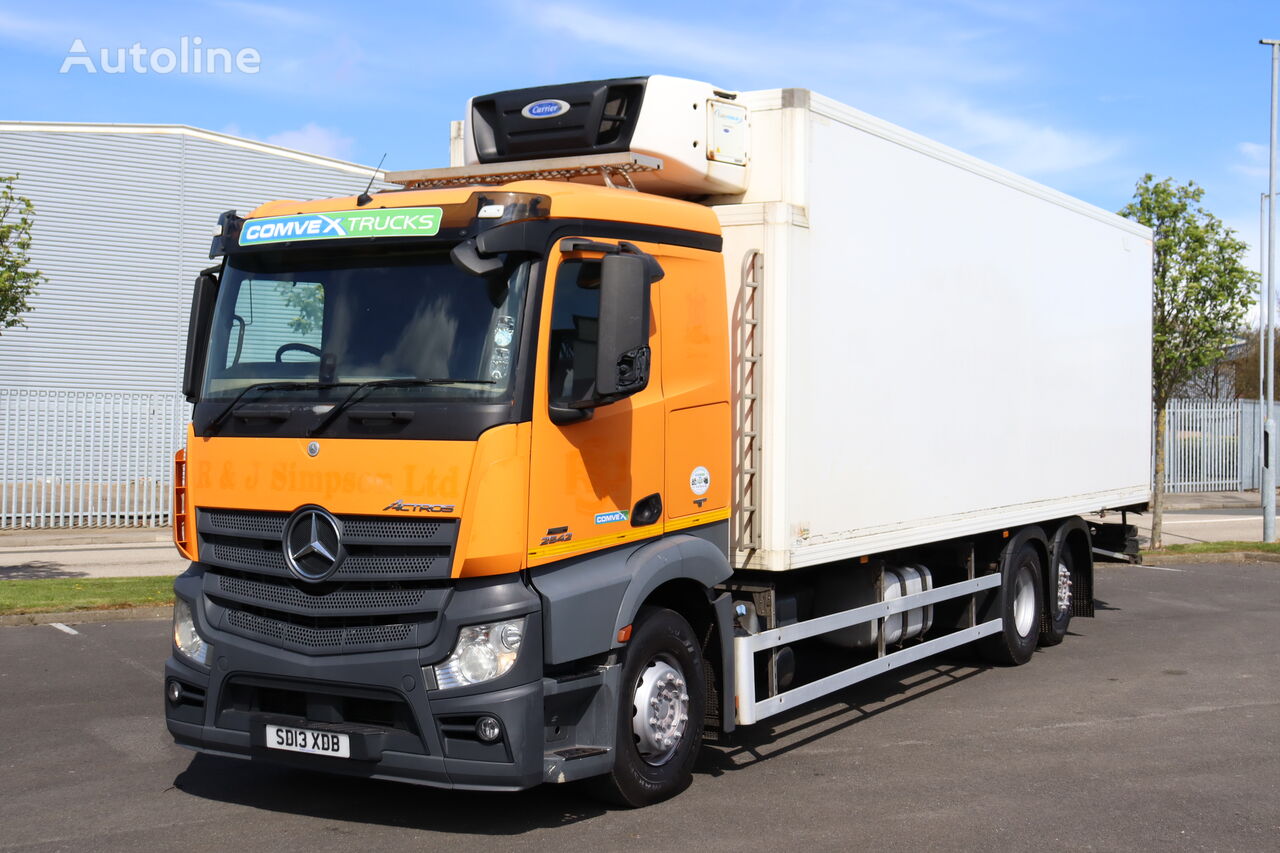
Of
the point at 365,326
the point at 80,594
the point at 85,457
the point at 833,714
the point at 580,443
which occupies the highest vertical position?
the point at 365,326

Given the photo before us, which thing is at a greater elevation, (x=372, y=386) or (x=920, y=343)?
(x=920, y=343)

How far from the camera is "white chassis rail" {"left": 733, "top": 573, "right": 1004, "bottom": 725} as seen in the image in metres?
6.87

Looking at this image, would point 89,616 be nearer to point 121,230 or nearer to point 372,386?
point 372,386

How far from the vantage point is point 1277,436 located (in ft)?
110

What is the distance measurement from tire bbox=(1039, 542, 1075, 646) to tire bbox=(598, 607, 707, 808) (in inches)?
211

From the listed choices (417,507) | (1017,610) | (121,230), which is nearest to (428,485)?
(417,507)

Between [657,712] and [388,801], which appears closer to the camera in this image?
[657,712]

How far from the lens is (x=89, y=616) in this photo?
1191 centimetres

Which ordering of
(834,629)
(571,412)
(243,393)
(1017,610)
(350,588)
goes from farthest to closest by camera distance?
1. (1017,610)
2. (834,629)
3. (243,393)
4. (571,412)
5. (350,588)

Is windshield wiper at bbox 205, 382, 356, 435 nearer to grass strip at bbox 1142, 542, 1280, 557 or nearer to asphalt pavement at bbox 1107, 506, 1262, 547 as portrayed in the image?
grass strip at bbox 1142, 542, 1280, 557

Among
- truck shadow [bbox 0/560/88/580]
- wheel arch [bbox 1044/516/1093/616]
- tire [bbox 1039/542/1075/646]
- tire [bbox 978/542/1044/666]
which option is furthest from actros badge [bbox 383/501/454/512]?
truck shadow [bbox 0/560/88/580]

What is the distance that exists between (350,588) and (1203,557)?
15789 millimetres

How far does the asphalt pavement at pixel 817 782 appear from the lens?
5910mm

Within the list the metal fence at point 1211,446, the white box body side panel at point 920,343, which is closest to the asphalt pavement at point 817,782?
the white box body side panel at point 920,343
